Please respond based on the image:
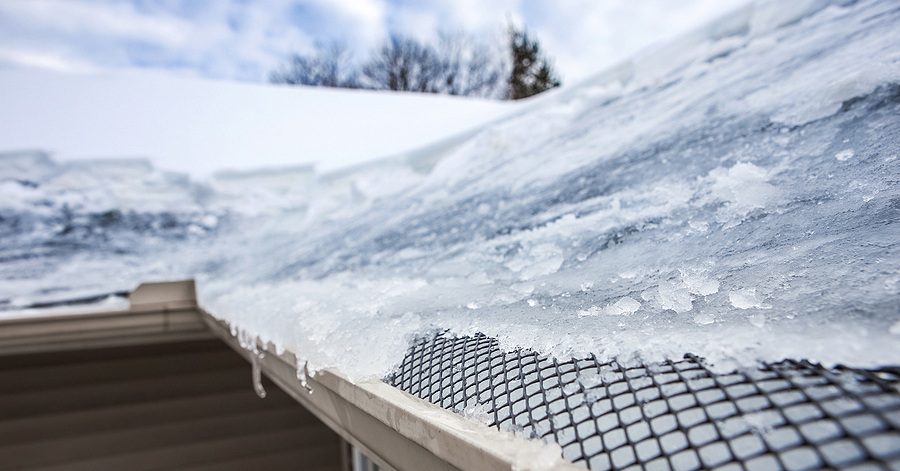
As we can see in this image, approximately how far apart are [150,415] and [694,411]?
3.09 metres

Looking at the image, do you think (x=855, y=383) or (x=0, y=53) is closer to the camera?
(x=855, y=383)

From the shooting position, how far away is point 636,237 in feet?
2.98

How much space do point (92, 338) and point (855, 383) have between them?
2451mm

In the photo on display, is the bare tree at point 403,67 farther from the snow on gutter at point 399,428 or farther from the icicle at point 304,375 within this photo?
the icicle at point 304,375

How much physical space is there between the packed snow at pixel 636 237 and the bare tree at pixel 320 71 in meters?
10.7

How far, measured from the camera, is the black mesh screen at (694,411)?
342 millimetres

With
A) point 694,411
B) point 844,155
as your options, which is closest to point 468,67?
point 844,155

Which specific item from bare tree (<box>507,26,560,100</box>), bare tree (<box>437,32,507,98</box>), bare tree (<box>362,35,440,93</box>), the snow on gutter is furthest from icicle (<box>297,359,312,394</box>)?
bare tree (<box>507,26,560,100</box>)

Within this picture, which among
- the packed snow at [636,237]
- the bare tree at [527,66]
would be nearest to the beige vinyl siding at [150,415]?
the packed snow at [636,237]

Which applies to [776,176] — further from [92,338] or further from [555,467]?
[92,338]

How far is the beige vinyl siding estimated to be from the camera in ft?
8.81

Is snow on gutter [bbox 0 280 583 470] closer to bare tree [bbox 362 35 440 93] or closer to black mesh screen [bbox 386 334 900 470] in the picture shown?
black mesh screen [bbox 386 334 900 470]

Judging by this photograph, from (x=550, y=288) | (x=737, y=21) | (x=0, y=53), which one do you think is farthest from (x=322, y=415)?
(x=0, y=53)

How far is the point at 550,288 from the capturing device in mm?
791
